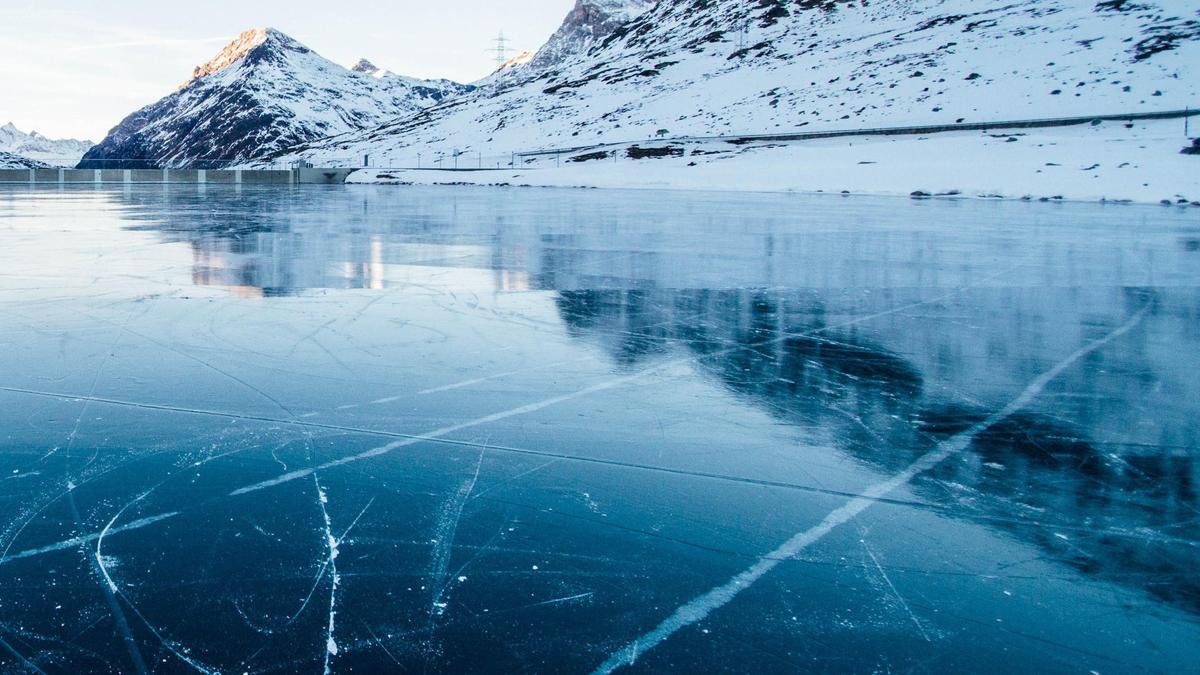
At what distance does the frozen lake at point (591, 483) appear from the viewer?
2467 mm

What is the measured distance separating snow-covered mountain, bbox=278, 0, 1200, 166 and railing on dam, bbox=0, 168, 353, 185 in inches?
1482

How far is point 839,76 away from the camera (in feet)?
306

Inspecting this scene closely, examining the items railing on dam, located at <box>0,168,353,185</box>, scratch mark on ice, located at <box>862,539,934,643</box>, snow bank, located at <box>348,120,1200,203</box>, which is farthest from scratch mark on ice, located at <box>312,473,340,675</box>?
railing on dam, located at <box>0,168,353,185</box>

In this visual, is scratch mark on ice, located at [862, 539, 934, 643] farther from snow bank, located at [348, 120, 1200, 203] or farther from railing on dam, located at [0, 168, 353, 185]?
railing on dam, located at [0, 168, 353, 185]

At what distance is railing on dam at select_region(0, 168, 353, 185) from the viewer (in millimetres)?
50094

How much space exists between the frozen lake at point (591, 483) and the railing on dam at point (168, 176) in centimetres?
4913

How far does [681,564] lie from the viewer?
290 cm

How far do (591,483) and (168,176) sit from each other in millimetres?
58426

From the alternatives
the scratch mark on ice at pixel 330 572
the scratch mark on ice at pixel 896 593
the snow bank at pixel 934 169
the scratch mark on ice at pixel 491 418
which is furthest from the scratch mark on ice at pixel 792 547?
the snow bank at pixel 934 169

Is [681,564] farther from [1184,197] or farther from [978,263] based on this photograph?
[1184,197]

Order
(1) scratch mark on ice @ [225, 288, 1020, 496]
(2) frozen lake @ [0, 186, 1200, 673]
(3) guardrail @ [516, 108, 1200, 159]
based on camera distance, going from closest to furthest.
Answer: (2) frozen lake @ [0, 186, 1200, 673] < (1) scratch mark on ice @ [225, 288, 1020, 496] < (3) guardrail @ [516, 108, 1200, 159]

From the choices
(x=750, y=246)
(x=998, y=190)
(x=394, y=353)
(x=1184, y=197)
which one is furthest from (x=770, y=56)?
(x=394, y=353)

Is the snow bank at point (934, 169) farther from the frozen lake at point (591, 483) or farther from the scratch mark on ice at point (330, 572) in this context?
the scratch mark on ice at point (330, 572)

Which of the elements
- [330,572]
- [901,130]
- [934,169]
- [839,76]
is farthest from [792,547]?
[839,76]
